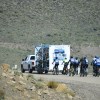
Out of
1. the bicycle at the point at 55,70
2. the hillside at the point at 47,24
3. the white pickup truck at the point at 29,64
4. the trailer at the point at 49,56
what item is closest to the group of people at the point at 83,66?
the bicycle at the point at 55,70

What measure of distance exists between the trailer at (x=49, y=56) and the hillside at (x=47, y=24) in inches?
1068

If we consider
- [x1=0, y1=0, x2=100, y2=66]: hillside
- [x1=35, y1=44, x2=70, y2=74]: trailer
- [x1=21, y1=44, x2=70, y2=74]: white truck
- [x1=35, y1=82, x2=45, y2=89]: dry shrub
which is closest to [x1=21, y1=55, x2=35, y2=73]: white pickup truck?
[x1=21, y1=44, x2=70, y2=74]: white truck

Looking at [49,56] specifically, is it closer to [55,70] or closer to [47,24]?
[55,70]

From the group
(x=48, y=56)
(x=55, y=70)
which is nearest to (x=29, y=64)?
(x=48, y=56)

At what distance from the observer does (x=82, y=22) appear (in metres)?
89.2

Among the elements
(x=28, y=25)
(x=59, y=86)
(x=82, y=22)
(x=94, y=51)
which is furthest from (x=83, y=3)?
(x=59, y=86)

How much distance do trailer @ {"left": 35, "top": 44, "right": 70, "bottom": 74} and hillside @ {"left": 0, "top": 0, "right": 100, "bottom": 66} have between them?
27.1 meters

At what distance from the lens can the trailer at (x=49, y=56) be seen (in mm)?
41375

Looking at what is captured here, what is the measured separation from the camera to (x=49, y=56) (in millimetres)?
41594

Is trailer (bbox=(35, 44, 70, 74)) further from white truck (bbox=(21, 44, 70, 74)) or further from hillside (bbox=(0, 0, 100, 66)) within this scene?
hillside (bbox=(0, 0, 100, 66))

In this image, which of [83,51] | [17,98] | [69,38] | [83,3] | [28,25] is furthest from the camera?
[83,3]

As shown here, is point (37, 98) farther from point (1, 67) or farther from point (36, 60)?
point (36, 60)

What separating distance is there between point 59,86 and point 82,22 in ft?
232

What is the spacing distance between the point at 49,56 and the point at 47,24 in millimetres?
46715
